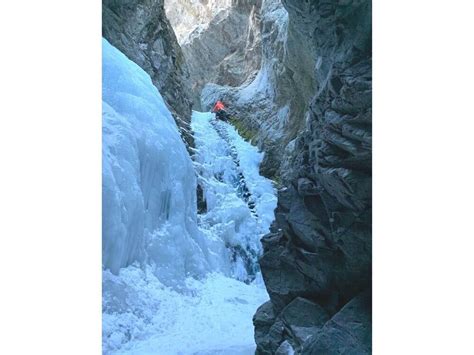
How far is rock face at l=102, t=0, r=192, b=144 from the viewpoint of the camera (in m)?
11.1

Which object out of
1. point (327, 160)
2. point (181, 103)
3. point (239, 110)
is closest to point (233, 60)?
point (239, 110)

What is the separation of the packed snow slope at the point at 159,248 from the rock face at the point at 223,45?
8.47 metres

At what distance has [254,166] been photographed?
525 inches

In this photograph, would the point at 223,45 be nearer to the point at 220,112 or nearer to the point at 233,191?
the point at 220,112

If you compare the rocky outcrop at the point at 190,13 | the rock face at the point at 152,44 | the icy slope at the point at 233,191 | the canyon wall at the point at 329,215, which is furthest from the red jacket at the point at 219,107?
the canyon wall at the point at 329,215

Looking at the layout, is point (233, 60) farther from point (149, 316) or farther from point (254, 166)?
point (149, 316)

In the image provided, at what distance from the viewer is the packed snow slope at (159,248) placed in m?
6.36

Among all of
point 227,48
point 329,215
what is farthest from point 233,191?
point 227,48

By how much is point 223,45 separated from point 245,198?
913cm

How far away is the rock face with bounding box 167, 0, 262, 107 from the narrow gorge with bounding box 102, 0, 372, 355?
2973 millimetres

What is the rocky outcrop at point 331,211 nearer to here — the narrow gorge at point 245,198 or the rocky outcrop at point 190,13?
the narrow gorge at point 245,198
